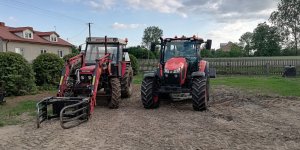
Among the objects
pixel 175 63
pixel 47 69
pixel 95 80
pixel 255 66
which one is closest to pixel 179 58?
pixel 175 63

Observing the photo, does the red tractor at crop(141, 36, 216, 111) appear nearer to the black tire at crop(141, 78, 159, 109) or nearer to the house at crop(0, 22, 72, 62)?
the black tire at crop(141, 78, 159, 109)

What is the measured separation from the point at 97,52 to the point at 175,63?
2.93m

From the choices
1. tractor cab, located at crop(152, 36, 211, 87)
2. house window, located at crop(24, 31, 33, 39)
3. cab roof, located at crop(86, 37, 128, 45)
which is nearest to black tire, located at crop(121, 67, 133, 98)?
cab roof, located at crop(86, 37, 128, 45)

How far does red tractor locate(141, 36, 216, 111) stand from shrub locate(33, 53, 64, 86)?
672 centimetres

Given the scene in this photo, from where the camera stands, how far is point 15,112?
10.0 meters

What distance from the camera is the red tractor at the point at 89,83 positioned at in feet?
26.8

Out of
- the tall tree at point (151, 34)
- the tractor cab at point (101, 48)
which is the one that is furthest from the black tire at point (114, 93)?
the tall tree at point (151, 34)

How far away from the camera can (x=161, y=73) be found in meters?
10.3

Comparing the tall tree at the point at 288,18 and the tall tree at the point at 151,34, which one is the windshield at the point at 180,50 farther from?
the tall tree at the point at 151,34

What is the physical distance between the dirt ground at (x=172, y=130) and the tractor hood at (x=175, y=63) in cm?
119

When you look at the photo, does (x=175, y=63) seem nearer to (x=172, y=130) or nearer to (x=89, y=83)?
(x=89, y=83)

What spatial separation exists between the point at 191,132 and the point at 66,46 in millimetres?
41229

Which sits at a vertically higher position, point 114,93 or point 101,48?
point 101,48

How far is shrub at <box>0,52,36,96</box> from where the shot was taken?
1387cm
